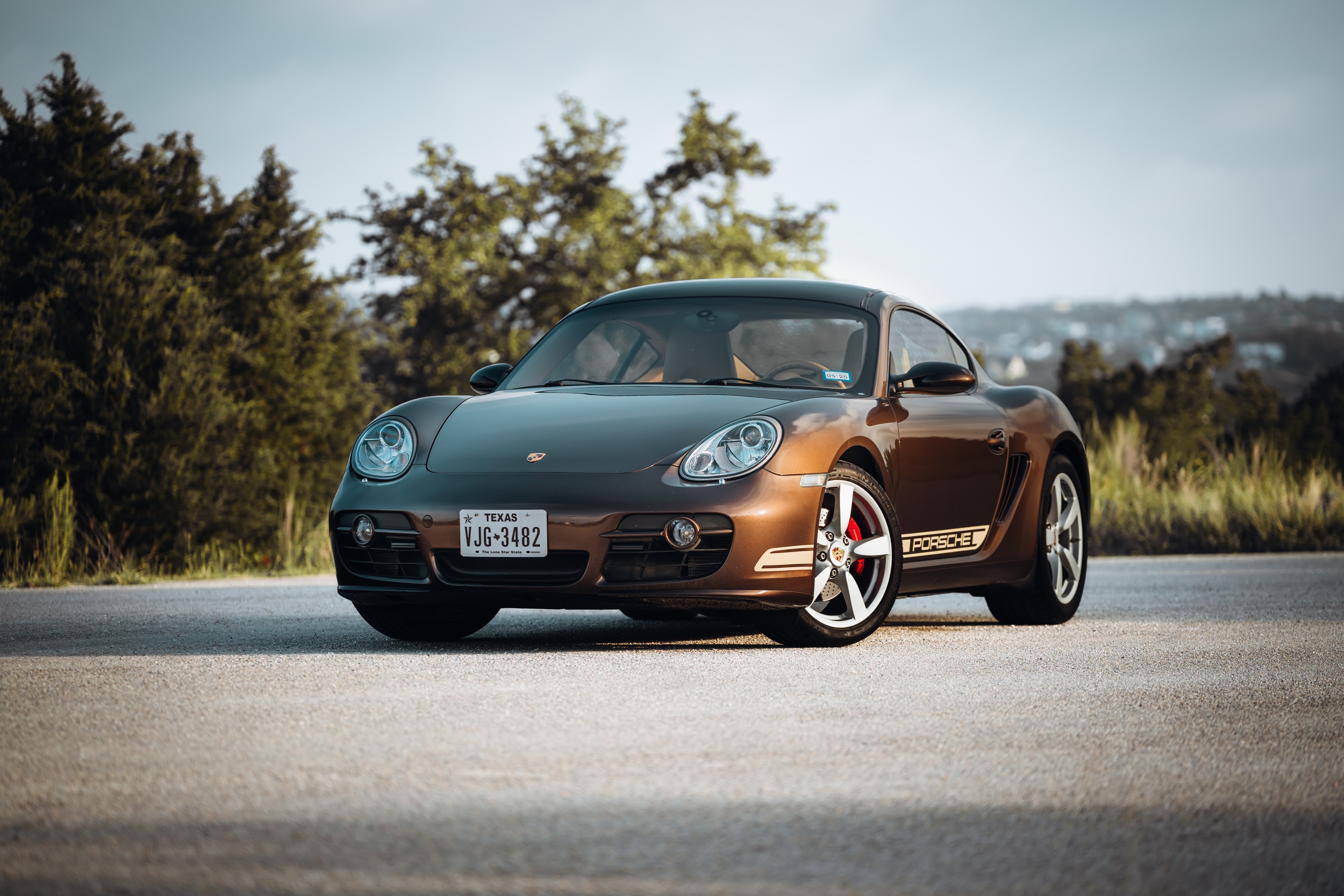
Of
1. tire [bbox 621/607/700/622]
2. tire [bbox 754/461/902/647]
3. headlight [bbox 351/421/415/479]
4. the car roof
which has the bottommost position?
tire [bbox 621/607/700/622]

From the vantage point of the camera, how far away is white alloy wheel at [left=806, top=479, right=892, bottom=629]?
20.6 feet

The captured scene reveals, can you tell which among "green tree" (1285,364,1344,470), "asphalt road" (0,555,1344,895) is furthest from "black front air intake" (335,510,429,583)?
"green tree" (1285,364,1344,470)

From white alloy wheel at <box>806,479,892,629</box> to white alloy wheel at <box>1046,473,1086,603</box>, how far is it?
5.27 ft

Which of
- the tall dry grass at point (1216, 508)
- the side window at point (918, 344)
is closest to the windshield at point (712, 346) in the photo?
the side window at point (918, 344)

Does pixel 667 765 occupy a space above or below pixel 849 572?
below

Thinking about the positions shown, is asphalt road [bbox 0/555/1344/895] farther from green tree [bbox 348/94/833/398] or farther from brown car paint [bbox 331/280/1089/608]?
green tree [bbox 348/94/833/398]

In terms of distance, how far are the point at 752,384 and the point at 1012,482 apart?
4.88 feet

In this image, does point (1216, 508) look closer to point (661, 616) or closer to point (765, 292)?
point (661, 616)

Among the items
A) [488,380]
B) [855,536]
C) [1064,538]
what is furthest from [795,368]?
[1064,538]

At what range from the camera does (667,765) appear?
12.8ft

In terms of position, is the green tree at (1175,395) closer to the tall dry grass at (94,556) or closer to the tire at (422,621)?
the tall dry grass at (94,556)

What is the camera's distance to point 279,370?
3033cm

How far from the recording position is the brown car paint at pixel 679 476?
5926mm

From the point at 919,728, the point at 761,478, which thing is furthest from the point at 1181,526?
the point at 919,728
